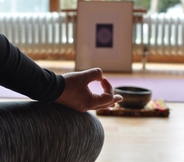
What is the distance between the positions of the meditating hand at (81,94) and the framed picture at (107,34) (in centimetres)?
218

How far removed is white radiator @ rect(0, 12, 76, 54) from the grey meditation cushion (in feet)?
8.15

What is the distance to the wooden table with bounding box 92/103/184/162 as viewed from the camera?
99cm

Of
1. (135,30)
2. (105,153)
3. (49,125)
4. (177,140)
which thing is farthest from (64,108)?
(135,30)

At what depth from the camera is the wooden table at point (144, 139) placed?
990 millimetres

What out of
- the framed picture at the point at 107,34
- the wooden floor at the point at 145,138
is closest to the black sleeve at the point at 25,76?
the wooden floor at the point at 145,138

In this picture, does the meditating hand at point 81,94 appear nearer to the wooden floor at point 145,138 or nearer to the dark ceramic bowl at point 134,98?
the wooden floor at point 145,138

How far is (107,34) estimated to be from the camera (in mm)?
2920

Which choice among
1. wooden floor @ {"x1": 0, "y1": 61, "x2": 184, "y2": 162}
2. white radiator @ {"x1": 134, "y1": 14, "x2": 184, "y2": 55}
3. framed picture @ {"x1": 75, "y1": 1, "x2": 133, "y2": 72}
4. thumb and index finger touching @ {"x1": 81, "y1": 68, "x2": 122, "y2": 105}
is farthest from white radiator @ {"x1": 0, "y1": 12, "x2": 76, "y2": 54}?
thumb and index finger touching @ {"x1": 81, "y1": 68, "x2": 122, "y2": 105}

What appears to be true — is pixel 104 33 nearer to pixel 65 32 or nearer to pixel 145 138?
pixel 65 32

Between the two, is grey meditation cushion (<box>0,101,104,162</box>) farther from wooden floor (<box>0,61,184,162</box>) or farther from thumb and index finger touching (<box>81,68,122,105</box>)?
wooden floor (<box>0,61,184,162</box>)

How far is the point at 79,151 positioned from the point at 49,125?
9cm

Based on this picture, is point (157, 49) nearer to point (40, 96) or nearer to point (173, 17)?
point (173, 17)

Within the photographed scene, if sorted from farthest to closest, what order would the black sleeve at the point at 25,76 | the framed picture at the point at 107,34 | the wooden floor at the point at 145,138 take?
the framed picture at the point at 107,34 → the wooden floor at the point at 145,138 → the black sleeve at the point at 25,76

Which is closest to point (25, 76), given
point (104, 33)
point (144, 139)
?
point (144, 139)
